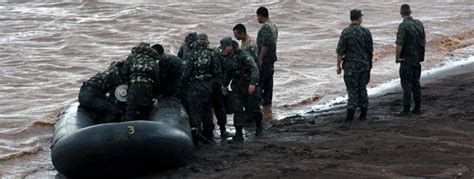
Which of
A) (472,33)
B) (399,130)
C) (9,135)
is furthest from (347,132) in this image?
(472,33)

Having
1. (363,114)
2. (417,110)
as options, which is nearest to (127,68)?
(363,114)

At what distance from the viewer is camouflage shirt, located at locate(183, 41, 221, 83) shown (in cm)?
1064

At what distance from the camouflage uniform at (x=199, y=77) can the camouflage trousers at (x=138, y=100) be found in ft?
1.78

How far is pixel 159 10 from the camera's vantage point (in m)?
28.2

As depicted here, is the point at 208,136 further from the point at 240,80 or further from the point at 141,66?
the point at 141,66

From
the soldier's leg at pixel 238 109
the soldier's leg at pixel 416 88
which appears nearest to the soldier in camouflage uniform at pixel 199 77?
the soldier's leg at pixel 238 109

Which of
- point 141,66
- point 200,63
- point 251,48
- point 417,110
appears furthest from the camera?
point 417,110

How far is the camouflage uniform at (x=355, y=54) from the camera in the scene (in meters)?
11.2

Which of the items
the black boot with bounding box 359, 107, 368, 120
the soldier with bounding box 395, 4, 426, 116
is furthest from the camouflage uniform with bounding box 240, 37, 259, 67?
the soldier with bounding box 395, 4, 426, 116

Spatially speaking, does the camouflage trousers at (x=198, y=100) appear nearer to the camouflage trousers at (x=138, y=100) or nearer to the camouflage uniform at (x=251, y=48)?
the camouflage trousers at (x=138, y=100)

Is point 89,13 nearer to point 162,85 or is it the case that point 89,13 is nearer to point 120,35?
point 120,35

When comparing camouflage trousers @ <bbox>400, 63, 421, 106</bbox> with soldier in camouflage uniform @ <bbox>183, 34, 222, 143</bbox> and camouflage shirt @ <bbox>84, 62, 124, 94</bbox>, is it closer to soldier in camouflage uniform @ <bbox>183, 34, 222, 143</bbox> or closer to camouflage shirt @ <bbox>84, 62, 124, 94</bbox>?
soldier in camouflage uniform @ <bbox>183, 34, 222, 143</bbox>

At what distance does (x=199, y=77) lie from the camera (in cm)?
Answer: 1066

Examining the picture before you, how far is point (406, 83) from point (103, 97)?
4.13 meters
